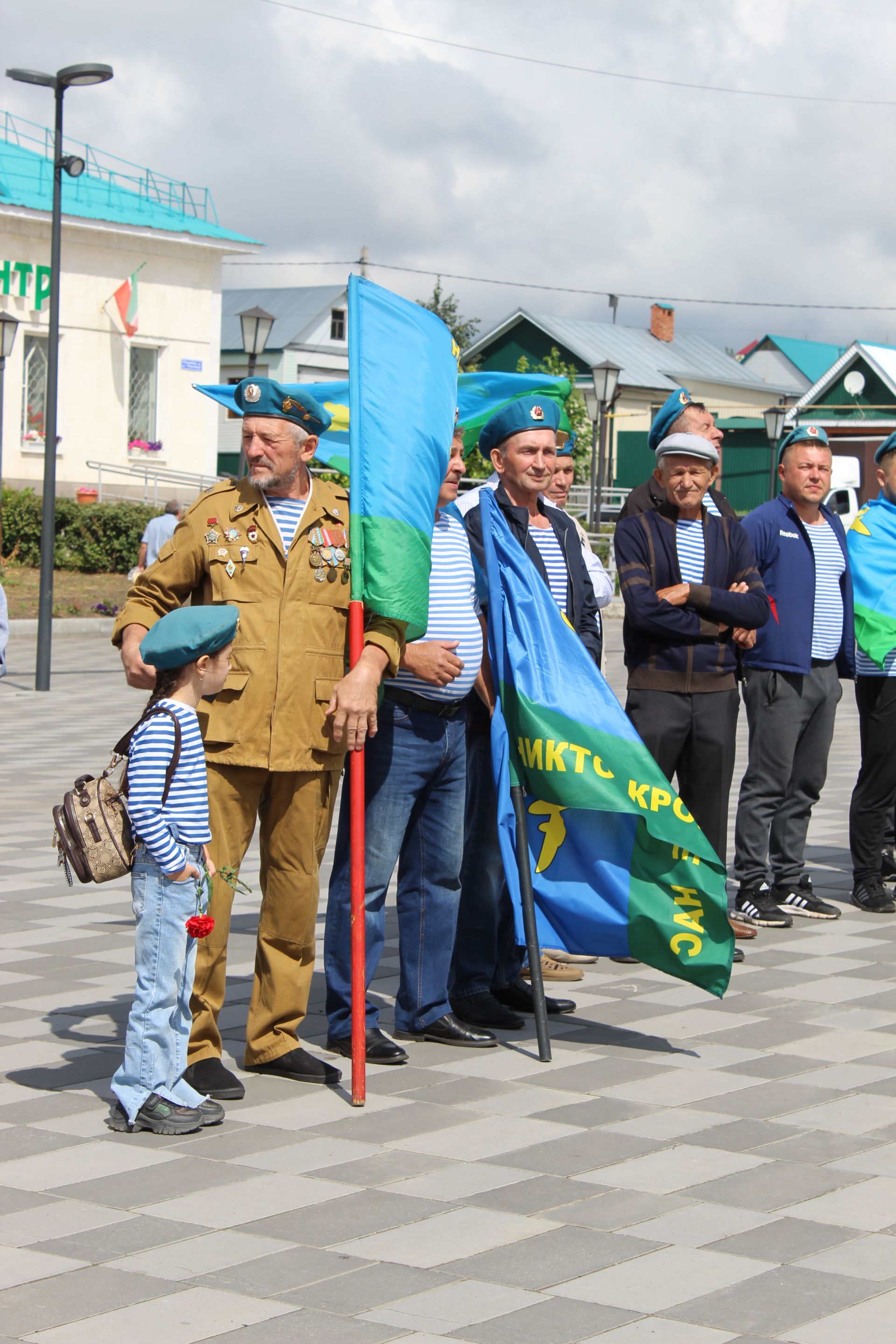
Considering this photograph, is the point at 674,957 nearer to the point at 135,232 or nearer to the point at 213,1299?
the point at 213,1299

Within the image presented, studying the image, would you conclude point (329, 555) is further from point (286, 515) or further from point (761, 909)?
point (761, 909)

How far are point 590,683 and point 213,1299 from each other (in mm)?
2787

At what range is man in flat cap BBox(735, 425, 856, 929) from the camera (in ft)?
26.7

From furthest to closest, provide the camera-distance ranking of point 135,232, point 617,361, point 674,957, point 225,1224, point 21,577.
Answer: point 617,361
point 135,232
point 21,577
point 674,957
point 225,1224

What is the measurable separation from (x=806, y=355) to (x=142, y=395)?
162ft

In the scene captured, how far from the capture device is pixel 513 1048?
5.80m

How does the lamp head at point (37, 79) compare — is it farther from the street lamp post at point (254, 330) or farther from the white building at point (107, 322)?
the white building at point (107, 322)

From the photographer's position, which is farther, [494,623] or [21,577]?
[21,577]

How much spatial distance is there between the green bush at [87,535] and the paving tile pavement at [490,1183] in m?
25.0

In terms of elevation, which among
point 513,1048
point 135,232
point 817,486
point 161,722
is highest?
point 135,232

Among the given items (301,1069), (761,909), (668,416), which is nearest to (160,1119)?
(301,1069)

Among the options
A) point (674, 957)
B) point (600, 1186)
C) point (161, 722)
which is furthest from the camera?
point (674, 957)

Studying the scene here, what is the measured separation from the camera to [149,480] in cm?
3897

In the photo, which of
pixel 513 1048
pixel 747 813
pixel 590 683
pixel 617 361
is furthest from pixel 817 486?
pixel 617 361
